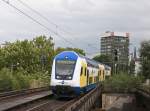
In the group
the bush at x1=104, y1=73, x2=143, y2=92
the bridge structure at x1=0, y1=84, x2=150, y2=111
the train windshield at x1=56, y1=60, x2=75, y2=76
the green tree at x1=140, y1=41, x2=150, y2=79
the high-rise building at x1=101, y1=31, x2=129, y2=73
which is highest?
the high-rise building at x1=101, y1=31, x2=129, y2=73

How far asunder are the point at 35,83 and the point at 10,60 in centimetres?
4169

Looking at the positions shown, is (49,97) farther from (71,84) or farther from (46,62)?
(46,62)

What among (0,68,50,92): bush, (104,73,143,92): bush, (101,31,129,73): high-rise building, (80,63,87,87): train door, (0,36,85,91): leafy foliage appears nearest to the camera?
(80,63,87,87): train door

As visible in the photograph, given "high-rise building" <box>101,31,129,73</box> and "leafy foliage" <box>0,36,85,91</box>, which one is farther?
"high-rise building" <box>101,31,129,73</box>

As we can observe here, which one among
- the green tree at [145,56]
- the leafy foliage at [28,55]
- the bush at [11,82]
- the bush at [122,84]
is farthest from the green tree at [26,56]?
the bush at [122,84]

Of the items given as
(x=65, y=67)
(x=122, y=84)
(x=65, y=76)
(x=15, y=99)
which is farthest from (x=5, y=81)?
(x=65, y=76)

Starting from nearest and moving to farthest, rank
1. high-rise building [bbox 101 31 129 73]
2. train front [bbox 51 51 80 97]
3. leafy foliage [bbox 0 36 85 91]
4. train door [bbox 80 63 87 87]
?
train front [bbox 51 51 80 97] < train door [bbox 80 63 87 87] < leafy foliage [bbox 0 36 85 91] < high-rise building [bbox 101 31 129 73]

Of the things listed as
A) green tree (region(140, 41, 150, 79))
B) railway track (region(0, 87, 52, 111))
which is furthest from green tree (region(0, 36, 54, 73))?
railway track (region(0, 87, 52, 111))

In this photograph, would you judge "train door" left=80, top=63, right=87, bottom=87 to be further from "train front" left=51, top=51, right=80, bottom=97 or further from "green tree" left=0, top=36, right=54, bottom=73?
"green tree" left=0, top=36, right=54, bottom=73

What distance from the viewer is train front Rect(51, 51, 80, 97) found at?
1226 inches

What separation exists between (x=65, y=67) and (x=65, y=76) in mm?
739

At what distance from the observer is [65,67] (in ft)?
104

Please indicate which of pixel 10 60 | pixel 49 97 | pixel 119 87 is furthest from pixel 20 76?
pixel 10 60

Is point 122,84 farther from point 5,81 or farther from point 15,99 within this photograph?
point 15,99
